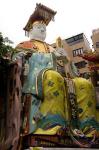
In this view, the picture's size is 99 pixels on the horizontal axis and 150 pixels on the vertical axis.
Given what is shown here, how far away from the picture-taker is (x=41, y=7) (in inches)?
399

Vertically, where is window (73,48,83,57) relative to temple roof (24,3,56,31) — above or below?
above

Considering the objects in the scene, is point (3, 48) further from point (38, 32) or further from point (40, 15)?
point (40, 15)

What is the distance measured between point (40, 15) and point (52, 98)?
3314mm

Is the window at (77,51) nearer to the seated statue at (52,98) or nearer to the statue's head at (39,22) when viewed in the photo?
the statue's head at (39,22)

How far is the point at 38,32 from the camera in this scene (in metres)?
9.85

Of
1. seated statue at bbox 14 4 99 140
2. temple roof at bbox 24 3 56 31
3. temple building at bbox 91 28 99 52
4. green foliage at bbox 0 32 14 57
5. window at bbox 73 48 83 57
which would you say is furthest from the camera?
window at bbox 73 48 83 57

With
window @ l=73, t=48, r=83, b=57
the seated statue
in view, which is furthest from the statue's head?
window @ l=73, t=48, r=83, b=57

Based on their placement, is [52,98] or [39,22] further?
[39,22]

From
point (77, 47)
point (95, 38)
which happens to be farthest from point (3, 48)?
point (77, 47)

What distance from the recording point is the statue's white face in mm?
9828

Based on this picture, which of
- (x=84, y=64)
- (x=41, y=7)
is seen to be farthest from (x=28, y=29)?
(x=84, y=64)

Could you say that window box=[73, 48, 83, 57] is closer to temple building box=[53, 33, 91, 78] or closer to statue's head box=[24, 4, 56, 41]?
temple building box=[53, 33, 91, 78]

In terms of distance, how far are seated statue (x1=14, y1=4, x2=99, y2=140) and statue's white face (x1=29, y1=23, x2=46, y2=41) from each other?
102 centimetres

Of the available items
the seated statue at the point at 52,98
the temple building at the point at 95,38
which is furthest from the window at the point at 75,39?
the seated statue at the point at 52,98
